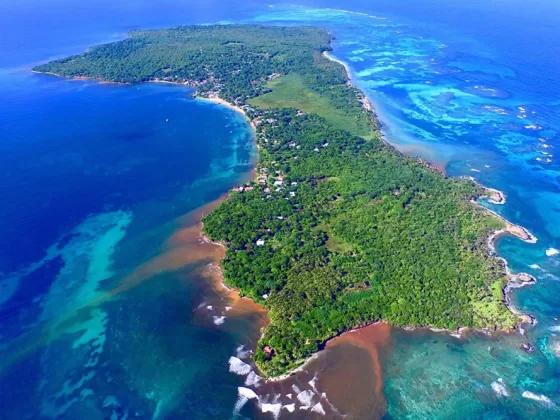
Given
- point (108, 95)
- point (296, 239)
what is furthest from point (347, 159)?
point (108, 95)

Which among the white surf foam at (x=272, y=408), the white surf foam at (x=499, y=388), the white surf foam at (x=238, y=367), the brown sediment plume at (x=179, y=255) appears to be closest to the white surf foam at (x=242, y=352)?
the white surf foam at (x=238, y=367)

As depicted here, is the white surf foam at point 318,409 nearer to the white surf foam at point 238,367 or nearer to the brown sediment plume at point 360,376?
the brown sediment plume at point 360,376

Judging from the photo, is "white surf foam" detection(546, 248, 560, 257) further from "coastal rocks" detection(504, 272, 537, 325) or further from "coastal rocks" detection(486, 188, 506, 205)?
"coastal rocks" detection(486, 188, 506, 205)

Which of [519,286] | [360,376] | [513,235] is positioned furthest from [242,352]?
[513,235]

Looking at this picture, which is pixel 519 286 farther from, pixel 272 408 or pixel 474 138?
pixel 474 138

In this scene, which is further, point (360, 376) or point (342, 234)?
A: point (342, 234)

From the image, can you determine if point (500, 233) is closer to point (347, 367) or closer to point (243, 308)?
point (347, 367)
